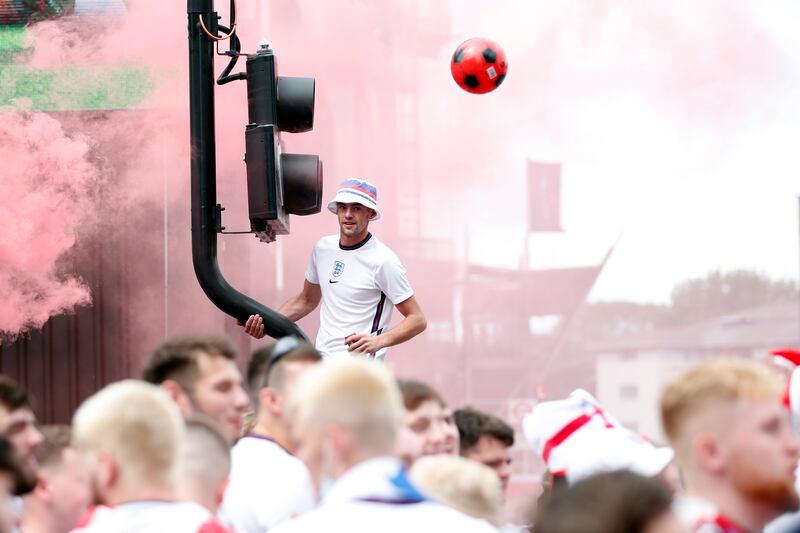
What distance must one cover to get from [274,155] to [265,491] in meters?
2.19

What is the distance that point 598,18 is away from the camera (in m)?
13.3

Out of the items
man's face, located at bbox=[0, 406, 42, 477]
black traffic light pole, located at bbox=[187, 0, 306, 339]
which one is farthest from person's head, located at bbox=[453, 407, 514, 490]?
man's face, located at bbox=[0, 406, 42, 477]

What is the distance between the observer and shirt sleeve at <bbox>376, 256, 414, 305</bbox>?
583 centimetres

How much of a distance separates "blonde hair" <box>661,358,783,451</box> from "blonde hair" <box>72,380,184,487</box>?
39.9 inches

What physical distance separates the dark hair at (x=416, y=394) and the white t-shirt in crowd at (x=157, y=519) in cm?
124

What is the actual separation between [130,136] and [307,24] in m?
2.11

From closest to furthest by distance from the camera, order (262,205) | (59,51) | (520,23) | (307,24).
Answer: (262,205) < (59,51) < (307,24) < (520,23)

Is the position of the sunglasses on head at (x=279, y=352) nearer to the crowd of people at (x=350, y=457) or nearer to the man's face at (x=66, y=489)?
the crowd of people at (x=350, y=457)

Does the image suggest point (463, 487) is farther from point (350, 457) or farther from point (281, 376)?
point (281, 376)

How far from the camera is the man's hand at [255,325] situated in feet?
17.2

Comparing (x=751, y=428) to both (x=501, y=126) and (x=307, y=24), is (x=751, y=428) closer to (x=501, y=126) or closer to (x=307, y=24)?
(x=307, y=24)

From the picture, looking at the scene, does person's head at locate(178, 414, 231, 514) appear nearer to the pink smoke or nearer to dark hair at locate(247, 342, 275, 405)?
dark hair at locate(247, 342, 275, 405)

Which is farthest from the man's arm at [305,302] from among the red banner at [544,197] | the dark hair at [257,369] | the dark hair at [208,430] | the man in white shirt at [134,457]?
the red banner at [544,197]

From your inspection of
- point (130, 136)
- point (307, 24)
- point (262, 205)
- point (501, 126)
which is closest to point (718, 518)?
point (262, 205)
